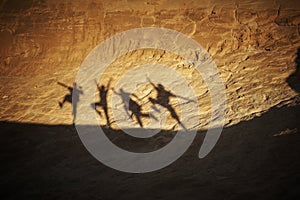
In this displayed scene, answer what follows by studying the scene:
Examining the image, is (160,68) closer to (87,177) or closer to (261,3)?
(261,3)

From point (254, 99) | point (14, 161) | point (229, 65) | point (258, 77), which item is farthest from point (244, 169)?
point (14, 161)

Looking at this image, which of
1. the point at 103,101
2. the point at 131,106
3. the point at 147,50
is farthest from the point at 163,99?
the point at 147,50

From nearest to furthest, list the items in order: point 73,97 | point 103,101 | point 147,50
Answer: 1. point 103,101
2. point 73,97
3. point 147,50

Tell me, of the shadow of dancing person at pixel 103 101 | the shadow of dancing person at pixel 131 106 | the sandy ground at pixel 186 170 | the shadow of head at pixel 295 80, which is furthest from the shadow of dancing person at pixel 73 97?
the shadow of head at pixel 295 80

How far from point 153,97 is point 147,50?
231 cm

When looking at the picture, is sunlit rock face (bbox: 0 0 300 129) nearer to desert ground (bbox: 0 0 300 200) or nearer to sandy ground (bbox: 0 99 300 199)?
desert ground (bbox: 0 0 300 200)

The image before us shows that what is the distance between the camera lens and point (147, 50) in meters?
9.13

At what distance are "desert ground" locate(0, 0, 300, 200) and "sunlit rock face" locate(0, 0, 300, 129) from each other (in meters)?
0.03

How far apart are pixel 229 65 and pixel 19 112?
6.26m

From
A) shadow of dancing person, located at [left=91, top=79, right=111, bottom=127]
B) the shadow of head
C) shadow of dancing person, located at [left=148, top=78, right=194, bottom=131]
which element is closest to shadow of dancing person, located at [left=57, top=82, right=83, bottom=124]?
shadow of dancing person, located at [left=91, top=79, right=111, bottom=127]

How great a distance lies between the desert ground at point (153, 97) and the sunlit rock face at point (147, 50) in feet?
0.11

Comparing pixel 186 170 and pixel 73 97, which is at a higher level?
pixel 73 97

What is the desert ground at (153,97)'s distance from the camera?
14.3ft

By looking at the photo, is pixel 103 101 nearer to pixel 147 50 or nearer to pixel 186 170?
pixel 147 50
